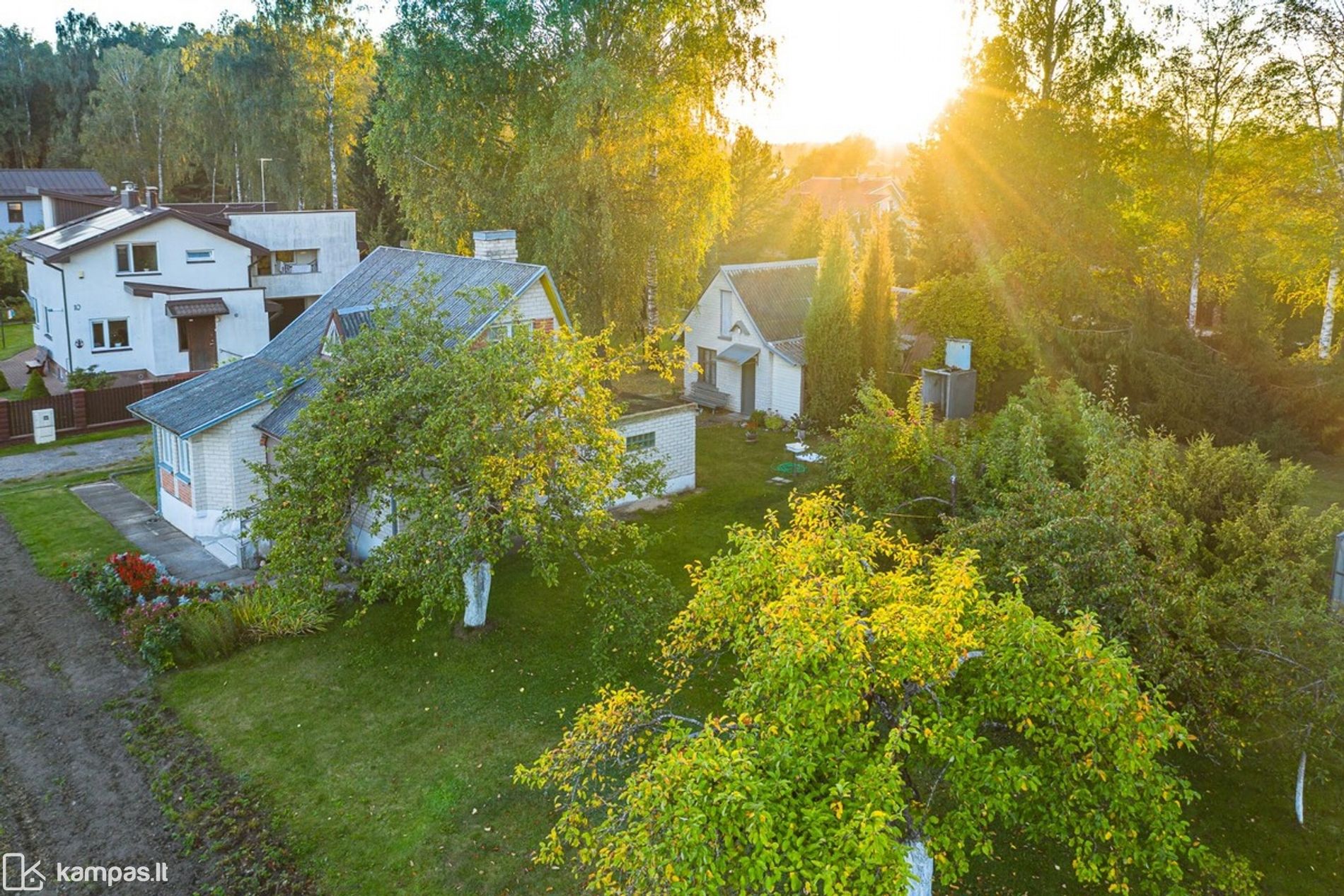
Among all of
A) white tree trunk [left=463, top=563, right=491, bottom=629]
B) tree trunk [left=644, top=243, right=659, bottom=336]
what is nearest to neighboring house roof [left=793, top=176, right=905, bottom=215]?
tree trunk [left=644, top=243, right=659, bottom=336]

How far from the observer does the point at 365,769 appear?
12984 millimetres

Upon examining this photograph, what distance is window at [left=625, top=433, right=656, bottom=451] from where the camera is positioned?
22969 mm

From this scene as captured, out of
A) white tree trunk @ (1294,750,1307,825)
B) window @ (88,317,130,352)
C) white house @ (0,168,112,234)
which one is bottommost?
white tree trunk @ (1294,750,1307,825)

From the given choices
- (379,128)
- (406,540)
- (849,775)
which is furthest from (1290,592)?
(379,128)

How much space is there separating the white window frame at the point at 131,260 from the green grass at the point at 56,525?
41.3 feet

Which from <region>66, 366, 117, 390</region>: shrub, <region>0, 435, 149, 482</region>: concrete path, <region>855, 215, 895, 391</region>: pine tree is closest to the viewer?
<region>0, 435, 149, 482</region>: concrete path

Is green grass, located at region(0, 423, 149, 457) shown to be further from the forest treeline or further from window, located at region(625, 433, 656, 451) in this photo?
window, located at region(625, 433, 656, 451)

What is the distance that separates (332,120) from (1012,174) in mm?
33521

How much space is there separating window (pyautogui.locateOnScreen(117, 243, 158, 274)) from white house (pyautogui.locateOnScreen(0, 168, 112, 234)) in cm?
2595

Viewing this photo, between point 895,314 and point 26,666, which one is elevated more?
point 895,314

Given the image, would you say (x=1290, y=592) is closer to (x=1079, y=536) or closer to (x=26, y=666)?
(x=1079, y=536)

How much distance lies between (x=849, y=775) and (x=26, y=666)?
14257 mm

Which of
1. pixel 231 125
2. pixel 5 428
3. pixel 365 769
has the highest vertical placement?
pixel 231 125

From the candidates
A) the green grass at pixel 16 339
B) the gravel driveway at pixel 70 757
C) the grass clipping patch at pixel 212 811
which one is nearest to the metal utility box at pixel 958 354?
the grass clipping patch at pixel 212 811
